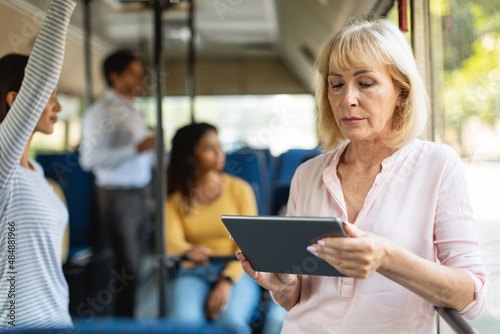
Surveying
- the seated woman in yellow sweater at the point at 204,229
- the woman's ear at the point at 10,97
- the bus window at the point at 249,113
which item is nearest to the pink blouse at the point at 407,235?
the woman's ear at the point at 10,97

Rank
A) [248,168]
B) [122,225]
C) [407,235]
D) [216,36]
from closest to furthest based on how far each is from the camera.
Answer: [407,235] → [248,168] → [122,225] → [216,36]

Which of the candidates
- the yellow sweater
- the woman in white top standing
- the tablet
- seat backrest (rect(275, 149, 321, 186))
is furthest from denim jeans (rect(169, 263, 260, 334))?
seat backrest (rect(275, 149, 321, 186))

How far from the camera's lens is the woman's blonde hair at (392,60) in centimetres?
116

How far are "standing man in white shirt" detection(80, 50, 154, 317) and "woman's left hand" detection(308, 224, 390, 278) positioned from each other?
2.47 metres

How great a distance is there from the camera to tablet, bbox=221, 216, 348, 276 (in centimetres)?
92

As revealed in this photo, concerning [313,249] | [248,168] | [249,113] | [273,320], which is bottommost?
[273,320]

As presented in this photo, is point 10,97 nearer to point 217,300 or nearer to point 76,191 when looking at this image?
point 217,300

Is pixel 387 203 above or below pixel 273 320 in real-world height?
above

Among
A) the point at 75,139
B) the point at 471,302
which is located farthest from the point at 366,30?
the point at 75,139

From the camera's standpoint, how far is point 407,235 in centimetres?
112

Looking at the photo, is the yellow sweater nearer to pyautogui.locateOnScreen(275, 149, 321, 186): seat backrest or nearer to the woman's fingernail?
pyautogui.locateOnScreen(275, 149, 321, 186): seat backrest

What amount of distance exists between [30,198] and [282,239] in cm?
73

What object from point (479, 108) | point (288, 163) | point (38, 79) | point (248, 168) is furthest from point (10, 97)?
point (288, 163)

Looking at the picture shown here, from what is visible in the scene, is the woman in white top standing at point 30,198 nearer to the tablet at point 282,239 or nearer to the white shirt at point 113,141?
the tablet at point 282,239
